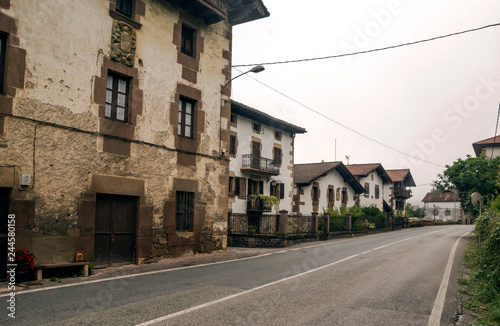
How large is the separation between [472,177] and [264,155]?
47.4 ft

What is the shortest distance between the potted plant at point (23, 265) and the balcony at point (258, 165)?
19.3 m


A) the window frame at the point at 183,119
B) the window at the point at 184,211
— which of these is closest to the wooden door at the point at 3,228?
the window at the point at 184,211

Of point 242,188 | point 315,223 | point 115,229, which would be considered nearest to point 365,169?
point 242,188

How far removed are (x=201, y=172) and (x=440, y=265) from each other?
27.9ft

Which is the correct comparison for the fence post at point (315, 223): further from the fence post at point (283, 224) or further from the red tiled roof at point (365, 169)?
the red tiled roof at point (365, 169)

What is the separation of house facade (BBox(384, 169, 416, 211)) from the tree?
88.2ft

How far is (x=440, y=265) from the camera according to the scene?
12609mm

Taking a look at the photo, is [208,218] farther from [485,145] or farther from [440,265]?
[485,145]

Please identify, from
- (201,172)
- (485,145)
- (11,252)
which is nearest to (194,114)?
(201,172)

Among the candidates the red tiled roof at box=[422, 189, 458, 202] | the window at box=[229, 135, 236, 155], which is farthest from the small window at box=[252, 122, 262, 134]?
the red tiled roof at box=[422, 189, 458, 202]

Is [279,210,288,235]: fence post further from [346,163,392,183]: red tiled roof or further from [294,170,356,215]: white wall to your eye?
[346,163,392,183]: red tiled roof

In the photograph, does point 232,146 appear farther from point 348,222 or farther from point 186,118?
point 186,118

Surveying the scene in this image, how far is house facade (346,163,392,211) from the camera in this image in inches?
1839

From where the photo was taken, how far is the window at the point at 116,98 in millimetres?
11906
